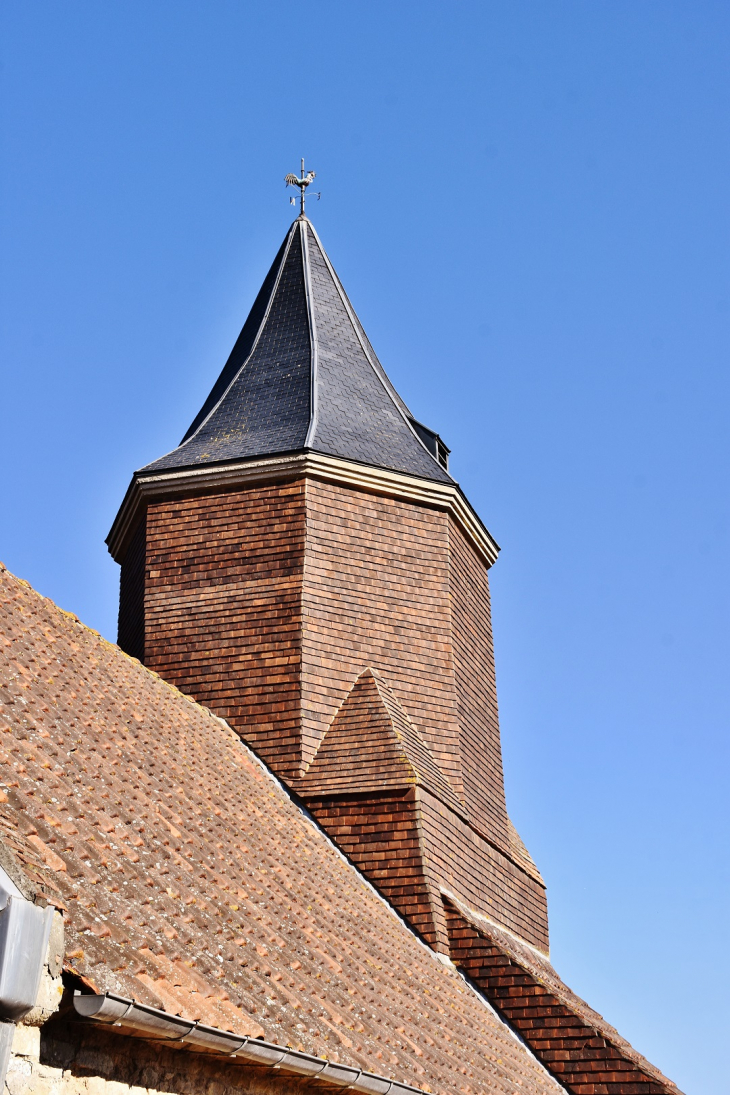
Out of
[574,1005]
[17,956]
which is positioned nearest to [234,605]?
[574,1005]

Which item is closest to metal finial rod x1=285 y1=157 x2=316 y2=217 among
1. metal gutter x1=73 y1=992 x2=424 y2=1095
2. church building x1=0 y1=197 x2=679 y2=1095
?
church building x1=0 y1=197 x2=679 y2=1095

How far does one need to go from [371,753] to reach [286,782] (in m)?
0.95

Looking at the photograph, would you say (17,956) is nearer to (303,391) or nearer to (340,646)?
(340,646)

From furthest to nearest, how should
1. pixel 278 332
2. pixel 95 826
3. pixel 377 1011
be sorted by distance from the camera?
pixel 278 332
pixel 377 1011
pixel 95 826

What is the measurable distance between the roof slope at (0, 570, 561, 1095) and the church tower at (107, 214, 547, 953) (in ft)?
2.55

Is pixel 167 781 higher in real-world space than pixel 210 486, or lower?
lower

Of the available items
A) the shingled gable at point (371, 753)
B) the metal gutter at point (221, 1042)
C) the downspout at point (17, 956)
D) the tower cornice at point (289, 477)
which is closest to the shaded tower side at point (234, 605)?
the tower cornice at point (289, 477)

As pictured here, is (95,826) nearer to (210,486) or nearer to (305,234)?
(210,486)

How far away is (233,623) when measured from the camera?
1501cm

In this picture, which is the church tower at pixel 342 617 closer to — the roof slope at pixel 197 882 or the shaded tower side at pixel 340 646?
the shaded tower side at pixel 340 646

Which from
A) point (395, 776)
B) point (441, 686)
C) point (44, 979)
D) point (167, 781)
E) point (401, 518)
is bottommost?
point (44, 979)

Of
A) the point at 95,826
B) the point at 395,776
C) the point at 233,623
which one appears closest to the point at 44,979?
the point at 95,826

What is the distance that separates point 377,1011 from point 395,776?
439cm

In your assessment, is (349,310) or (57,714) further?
(349,310)
